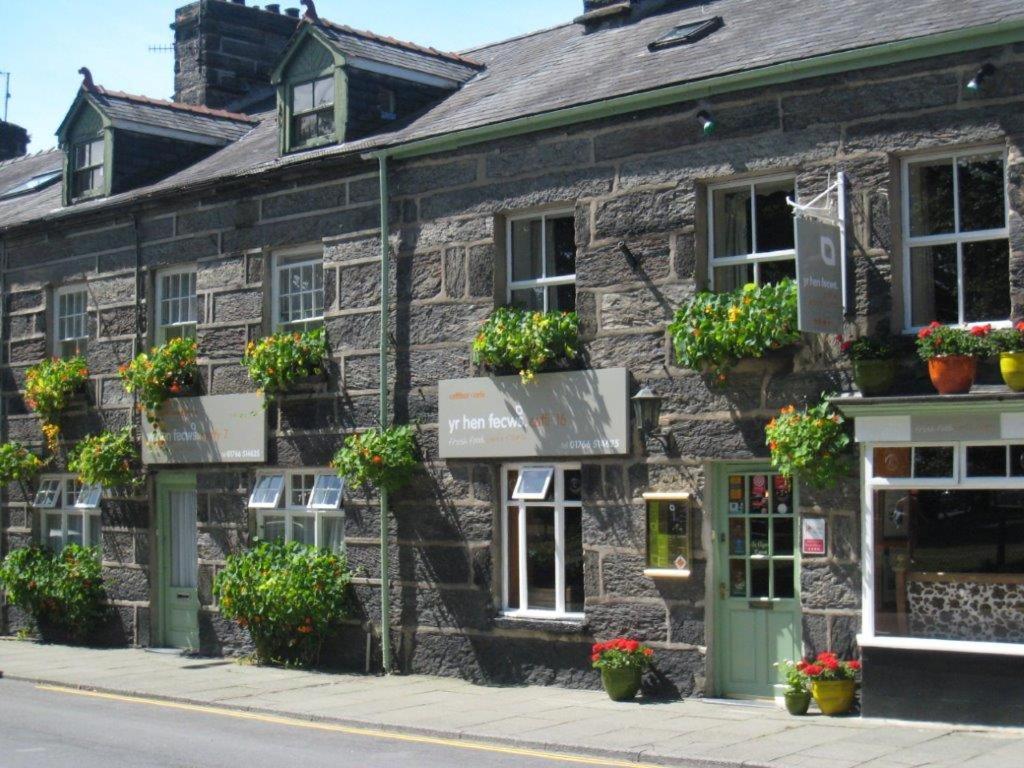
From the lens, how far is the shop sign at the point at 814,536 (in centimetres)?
1317

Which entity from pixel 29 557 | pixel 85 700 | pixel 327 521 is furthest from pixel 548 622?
pixel 29 557

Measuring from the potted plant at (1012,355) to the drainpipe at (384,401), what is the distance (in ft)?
23.5

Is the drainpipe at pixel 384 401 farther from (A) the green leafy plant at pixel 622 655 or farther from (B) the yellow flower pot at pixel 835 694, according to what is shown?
(B) the yellow flower pot at pixel 835 694

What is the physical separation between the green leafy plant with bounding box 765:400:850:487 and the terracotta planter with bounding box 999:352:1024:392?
1.57 metres

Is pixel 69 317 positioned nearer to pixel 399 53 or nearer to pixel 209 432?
pixel 209 432

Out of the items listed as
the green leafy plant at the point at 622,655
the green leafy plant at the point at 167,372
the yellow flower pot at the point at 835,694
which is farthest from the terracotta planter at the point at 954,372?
the green leafy plant at the point at 167,372

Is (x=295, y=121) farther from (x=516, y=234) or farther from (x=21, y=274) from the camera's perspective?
(x=21, y=274)

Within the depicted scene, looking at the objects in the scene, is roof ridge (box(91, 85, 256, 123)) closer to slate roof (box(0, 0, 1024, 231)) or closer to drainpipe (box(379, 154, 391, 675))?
slate roof (box(0, 0, 1024, 231))

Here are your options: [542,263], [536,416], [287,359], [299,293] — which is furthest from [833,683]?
[299,293]

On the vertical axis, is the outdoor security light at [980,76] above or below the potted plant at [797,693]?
above

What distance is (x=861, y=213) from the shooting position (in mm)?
13117

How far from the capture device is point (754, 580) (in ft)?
45.9

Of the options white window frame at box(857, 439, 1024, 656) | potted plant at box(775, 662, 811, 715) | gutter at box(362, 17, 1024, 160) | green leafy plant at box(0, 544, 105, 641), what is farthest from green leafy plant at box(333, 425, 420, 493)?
green leafy plant at box(0, 544, 105, 641)

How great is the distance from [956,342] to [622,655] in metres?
4.41
